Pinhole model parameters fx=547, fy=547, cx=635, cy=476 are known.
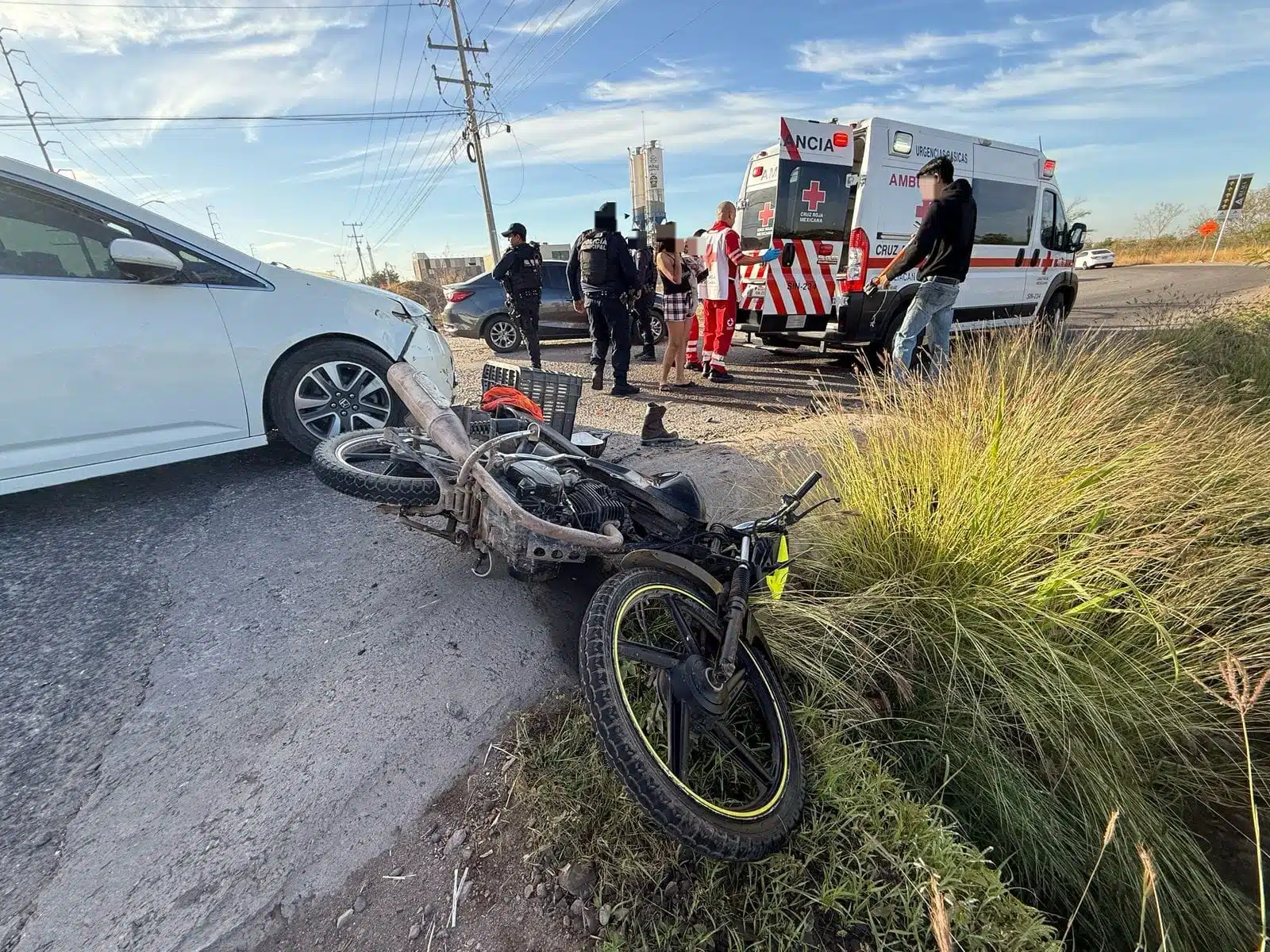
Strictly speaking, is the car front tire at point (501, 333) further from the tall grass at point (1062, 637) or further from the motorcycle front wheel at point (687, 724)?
the motorcycle front wheel at point (687, 724)


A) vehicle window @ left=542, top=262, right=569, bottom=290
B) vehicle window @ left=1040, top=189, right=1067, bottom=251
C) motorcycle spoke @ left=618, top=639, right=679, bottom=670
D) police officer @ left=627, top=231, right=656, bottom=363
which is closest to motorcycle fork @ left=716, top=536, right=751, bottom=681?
motorcycle spoke @ left=618, top=639, right=679, bottom=670

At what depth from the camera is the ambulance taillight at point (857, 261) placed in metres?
6.28

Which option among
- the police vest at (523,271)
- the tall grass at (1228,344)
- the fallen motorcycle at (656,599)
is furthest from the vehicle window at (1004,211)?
the fallen motorcycle at (656,599)

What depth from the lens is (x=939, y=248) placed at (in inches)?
179

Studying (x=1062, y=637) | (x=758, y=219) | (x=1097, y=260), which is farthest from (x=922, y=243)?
(x=1097, y=260)

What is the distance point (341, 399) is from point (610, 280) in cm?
327

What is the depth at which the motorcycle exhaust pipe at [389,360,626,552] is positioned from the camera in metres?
1.72

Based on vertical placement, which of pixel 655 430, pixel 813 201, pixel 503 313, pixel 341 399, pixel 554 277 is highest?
pixel 813 201

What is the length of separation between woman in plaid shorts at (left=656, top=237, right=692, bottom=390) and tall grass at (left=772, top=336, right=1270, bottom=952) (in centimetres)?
404

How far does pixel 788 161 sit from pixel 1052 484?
534cm

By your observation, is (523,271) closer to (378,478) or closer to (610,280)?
(610,280)

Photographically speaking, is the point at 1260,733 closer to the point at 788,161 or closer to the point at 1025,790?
the point at 1025,790

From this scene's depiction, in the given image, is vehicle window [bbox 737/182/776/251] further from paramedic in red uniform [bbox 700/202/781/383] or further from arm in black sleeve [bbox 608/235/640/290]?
arm in black sleeve [bbox 608/235/640/290]

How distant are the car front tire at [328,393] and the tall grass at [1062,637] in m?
2.85
